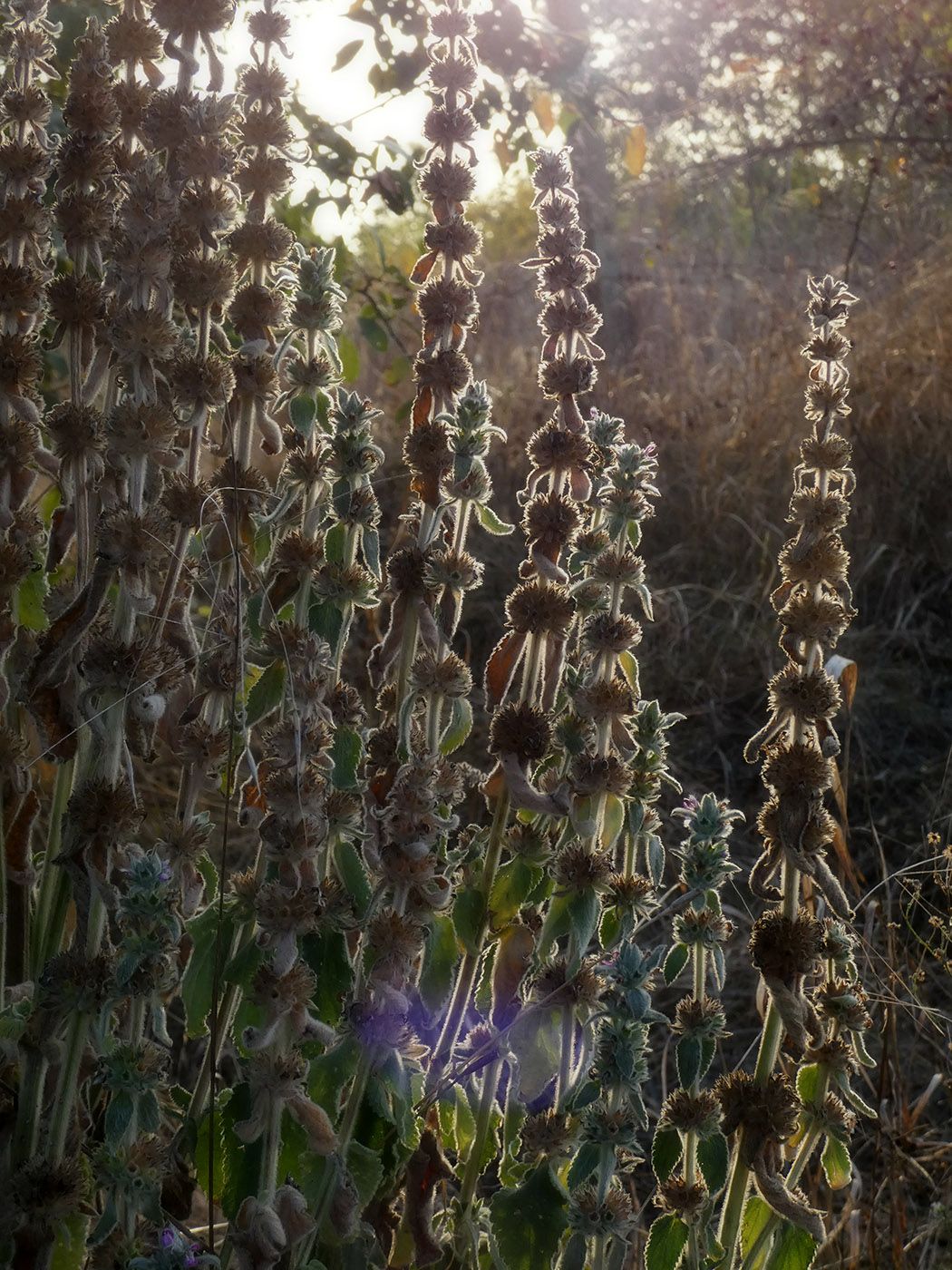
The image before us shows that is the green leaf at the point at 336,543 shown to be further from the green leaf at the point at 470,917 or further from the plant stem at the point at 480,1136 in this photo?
the plant stem at the point at 480,1136

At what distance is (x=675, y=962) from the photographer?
→ 1283mm

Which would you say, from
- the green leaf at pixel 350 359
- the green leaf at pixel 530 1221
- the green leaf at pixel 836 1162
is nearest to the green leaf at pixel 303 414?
the green leaf at pixel 530 1221

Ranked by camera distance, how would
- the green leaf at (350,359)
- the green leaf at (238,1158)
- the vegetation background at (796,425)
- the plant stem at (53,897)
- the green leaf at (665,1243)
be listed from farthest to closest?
the green leaf at (350,359)
the vegetation background at (796,425)
the plant stem at (53,897)
the green leaf at (665,1243)
the green leaf at (238,1158)

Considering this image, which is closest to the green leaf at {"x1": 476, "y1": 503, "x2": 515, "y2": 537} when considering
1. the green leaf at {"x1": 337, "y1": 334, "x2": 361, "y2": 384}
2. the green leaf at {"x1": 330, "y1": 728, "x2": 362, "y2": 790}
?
the green leaf at {"x1": 330, "y1": 728, "x2": 362, "y2": 790}

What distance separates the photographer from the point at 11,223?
1272 mm

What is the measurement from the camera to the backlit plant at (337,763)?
115cm

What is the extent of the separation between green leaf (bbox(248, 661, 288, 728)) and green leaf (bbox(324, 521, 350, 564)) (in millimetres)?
120

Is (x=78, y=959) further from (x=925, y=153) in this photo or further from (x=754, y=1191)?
(x=925, y=153)

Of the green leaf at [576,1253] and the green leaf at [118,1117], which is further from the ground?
Answer: the green leaf at [118,1117]

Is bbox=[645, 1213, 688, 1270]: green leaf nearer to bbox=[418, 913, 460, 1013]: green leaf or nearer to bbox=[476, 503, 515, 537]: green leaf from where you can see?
bbox=[418, 913, 460, 1013]: green leaf

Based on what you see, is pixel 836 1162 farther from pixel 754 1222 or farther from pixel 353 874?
Answer: pixel 353 874

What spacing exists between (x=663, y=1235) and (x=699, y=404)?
421 centimetres

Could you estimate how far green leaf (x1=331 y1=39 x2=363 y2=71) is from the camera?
292cm

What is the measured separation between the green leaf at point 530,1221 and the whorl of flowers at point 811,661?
349mm
